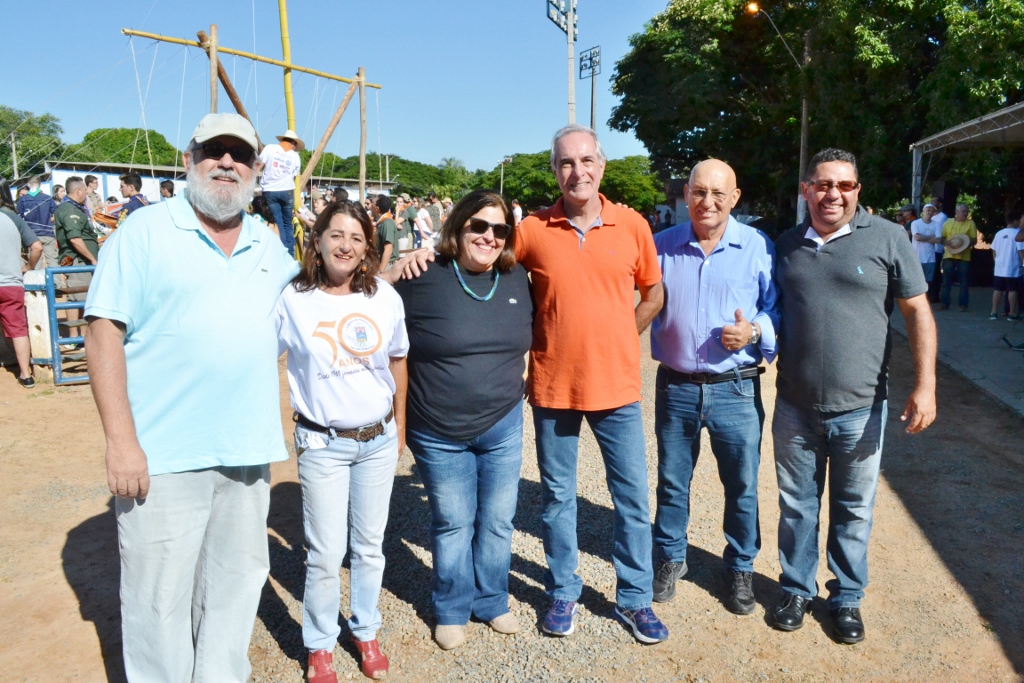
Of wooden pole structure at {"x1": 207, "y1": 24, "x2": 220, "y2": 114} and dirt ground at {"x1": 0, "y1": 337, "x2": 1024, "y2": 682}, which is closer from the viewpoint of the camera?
dirt ground at {"x1": 0, "y1": 337, "x2": 1024, "y2": 682}

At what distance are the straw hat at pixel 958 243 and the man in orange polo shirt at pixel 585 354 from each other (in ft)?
38.6

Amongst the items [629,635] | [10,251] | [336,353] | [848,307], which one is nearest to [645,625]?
[629,635]

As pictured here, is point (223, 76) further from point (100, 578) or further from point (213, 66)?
point (100, 578)

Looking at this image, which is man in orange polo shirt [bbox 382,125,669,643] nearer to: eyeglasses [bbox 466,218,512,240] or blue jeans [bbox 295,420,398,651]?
eyeglasses [bbox 466,218,512,240]

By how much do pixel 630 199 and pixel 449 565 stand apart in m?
61.9

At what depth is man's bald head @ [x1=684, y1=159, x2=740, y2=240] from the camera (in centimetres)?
330

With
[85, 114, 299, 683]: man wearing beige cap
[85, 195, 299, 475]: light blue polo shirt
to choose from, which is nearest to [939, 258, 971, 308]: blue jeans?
[85, 114, 299, 683]: man wearing beige cap

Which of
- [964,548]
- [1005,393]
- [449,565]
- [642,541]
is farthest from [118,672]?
[1005,393]

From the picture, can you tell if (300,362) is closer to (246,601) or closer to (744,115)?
(246,601)

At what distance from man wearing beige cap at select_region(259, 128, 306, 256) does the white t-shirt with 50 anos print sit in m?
7.05

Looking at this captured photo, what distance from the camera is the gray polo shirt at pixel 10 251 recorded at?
7.34m

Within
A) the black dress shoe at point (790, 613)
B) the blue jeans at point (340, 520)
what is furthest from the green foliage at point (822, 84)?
the blue jeans at point (340, 520)

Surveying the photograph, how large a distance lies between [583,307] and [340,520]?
4.14 feet

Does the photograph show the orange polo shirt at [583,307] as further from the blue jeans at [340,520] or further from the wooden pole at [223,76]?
the wooden pole at [223,76]
